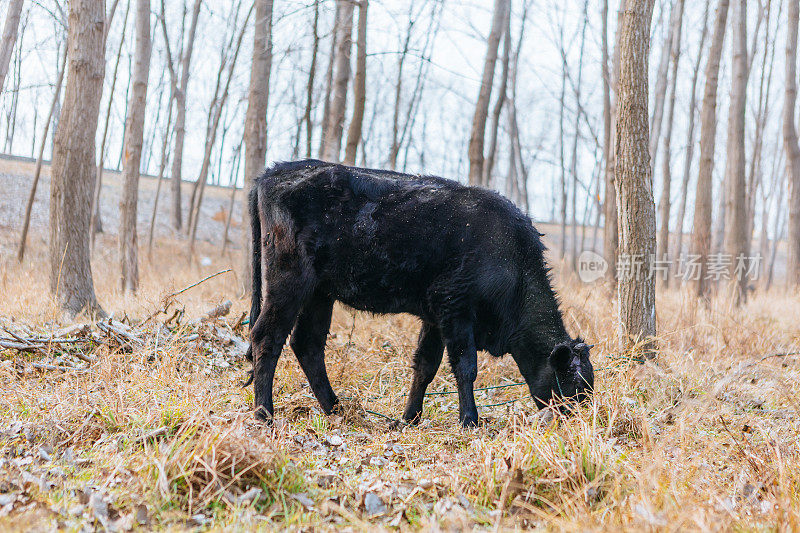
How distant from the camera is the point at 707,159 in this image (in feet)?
35.3

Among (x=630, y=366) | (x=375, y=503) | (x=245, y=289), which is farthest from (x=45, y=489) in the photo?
(x=245, y=289)

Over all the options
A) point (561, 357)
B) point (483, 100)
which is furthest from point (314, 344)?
point (483, 100)

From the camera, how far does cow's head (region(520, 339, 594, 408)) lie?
4.46m

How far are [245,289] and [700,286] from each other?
8.33m

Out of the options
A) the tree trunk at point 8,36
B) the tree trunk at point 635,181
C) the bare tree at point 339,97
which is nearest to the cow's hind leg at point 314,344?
the tree trunk at point 635,181

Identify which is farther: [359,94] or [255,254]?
[359,94]

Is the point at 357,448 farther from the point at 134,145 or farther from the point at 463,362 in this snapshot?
the point at 134,145

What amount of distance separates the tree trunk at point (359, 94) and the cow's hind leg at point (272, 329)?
4997 mm

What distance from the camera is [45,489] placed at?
2906mm

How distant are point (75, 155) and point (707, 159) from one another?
10458 mm

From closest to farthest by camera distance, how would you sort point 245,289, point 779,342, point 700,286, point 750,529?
point 750,529 < point 779,342 < point 245,289 < point 700,286

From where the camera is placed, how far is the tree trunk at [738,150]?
11.8m

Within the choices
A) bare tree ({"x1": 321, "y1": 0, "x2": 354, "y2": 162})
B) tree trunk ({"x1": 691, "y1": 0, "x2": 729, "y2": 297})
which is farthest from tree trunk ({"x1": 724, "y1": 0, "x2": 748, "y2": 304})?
bare tree ({"x1": 321, "y1": 0, "x2": 354, "y2": 162})

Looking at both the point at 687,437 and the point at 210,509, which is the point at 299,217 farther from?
the point at 687,437
